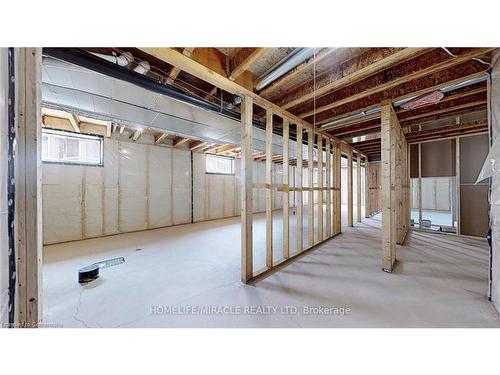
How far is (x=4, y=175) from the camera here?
861 millimetres

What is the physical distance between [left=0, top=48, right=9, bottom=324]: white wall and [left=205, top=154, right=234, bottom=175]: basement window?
17.2 feet

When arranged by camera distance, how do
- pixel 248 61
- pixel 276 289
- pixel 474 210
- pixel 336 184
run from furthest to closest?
pixel 336 184
pixel 474 210
pixel 276 289
pixel 248 61

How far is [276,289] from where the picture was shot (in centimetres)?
195

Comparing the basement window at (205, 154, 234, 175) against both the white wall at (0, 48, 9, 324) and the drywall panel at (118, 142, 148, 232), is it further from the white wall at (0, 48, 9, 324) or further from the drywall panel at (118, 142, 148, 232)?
the white wall at (0, 48, 9, 324)

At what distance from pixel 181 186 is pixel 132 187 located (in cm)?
128

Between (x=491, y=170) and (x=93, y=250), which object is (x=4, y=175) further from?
(x=491, y=170)

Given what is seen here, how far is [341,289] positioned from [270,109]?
2.32 metres

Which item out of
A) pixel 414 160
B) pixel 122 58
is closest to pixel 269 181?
pixel 122 58

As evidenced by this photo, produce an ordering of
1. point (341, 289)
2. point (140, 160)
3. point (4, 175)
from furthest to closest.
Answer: point (140, 160)
point (341, 289)
point (4, 175)

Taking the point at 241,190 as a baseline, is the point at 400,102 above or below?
above

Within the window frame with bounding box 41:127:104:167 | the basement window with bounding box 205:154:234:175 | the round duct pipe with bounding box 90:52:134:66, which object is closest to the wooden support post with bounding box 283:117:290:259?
the round duct pipe with bounding box 90:52:134:66

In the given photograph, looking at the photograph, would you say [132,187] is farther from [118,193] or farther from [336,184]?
[336,184]

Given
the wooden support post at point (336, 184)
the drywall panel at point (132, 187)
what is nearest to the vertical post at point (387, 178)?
the wooden support post at point (336, 184)
